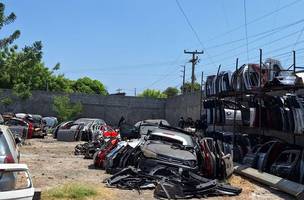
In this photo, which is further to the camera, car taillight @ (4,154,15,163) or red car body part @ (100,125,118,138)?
red car body part @ (100,125,118,138)

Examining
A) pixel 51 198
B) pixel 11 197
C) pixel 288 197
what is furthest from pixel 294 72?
pixel 11 197

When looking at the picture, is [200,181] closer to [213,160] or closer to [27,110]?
[213,160]

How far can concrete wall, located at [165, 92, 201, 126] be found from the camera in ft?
133

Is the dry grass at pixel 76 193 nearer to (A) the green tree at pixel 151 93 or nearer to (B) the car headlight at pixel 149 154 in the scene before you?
(B) the car headlight at pixel 149 154

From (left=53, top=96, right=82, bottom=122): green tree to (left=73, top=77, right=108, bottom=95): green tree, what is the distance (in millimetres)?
40743

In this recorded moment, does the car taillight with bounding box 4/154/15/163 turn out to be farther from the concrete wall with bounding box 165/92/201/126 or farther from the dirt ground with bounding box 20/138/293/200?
the concrete wall with bounding box 165/92/201/126

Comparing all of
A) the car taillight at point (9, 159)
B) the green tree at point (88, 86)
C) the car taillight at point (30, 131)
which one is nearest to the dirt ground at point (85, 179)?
the car taillight at point (9, 159)

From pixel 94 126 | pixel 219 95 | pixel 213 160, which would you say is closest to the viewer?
pixel 213 160

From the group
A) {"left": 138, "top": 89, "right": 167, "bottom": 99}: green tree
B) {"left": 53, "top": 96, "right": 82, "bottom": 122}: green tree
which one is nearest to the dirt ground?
{"left": 53, "top": 96, "right": 82, "bottom": 122}: green tree

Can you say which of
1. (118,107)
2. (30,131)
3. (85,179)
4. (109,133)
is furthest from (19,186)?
(118,107)

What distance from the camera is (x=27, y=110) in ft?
173

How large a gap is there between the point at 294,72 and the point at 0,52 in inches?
409

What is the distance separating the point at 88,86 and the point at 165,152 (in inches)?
3325

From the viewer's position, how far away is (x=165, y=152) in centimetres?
1409
